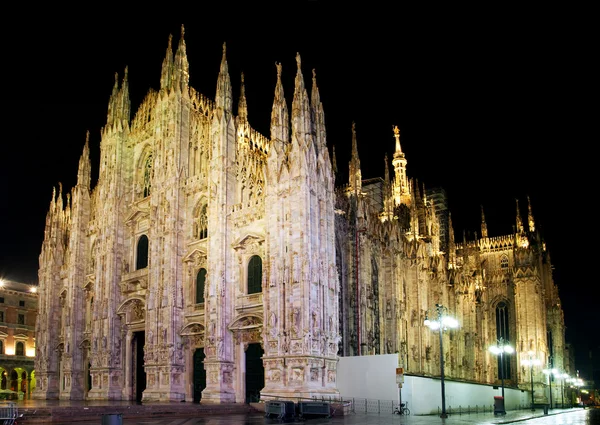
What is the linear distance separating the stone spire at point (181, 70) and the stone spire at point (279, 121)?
916cm

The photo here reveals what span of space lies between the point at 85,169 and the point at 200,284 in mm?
17930

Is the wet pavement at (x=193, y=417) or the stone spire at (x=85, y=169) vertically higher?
the stone spire at (x=85, y=169)

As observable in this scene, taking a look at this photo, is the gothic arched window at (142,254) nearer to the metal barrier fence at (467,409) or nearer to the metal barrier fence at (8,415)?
the metal barrier fence at (467,409)

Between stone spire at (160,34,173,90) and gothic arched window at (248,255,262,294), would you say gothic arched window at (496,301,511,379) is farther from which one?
stone spire at (160,34,173,90)

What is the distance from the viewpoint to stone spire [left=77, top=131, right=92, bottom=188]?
5331cm

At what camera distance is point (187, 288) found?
4244 centimetres

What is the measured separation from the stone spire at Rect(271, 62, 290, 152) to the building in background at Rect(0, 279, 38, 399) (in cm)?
4570

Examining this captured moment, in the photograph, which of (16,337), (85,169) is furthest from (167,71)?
(16,337)

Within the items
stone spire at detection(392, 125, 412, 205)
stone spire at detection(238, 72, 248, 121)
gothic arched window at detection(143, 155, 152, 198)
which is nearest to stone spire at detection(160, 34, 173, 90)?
stone spire at detection(238, 72, 248, 121)

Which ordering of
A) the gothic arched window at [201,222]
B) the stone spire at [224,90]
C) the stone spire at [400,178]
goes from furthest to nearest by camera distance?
the stone spire at [400,178]
the gothic arched window at [201,222]
the stone spire at [224,90]

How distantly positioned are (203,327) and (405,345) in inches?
735

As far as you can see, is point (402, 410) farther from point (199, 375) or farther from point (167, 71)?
point (167, 71)

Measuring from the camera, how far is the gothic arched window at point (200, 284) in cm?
4203

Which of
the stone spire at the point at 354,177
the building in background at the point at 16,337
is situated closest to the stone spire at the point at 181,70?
the stone spire at the point at 354,177
